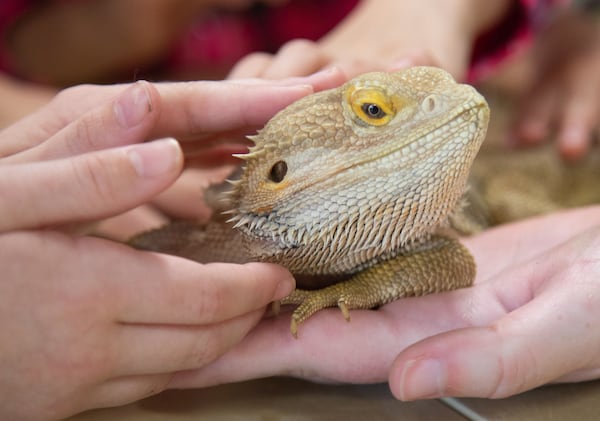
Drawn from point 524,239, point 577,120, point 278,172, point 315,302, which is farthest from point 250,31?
point 315,302

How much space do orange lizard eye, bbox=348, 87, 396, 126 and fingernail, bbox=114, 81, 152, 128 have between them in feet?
1.13

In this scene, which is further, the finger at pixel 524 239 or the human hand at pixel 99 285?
the finger at pixel 524 239

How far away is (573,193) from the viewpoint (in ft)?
8.04

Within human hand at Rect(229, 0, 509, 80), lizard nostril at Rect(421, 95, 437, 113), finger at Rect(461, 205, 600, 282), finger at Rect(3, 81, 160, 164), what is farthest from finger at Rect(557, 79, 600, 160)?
finger at Rect(3, 81, 160, 164)

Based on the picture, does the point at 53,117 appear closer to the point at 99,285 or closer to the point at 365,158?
the point at 99,285

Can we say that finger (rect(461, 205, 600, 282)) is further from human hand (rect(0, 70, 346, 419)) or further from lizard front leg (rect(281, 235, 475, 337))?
human hand (rect(0, 70, 346, 419))

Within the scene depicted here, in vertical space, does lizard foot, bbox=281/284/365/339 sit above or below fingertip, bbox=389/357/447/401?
above

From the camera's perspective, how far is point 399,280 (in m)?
1.23

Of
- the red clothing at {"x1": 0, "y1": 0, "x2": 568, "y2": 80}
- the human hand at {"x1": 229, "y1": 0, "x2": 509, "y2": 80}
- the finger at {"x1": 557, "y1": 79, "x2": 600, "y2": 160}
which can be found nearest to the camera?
the human hand at {"x1": 229, "y1": 0, "x2": 509, "y2": 80}

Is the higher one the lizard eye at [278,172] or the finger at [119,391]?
the lizard eye at [278,172]

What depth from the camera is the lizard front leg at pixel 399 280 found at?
1.16 meters

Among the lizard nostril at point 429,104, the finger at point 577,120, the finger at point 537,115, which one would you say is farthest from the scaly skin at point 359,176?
the finger at point 537,115

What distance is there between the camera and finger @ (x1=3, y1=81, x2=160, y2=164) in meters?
0.98

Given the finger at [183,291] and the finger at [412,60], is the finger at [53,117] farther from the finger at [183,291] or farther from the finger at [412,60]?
the finger at [412,60]
